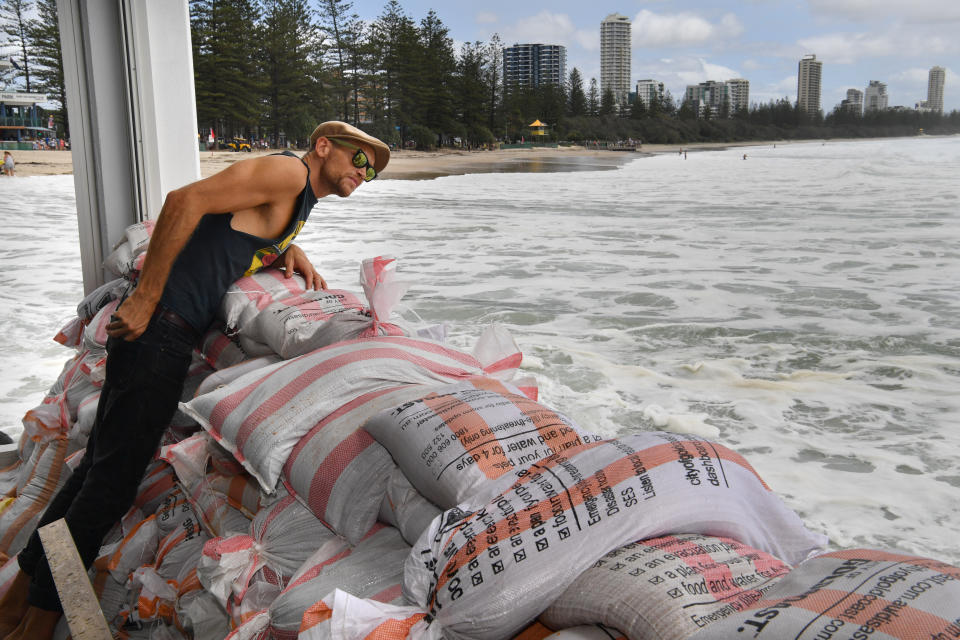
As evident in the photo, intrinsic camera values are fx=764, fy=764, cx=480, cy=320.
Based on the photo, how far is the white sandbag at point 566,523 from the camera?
821mm

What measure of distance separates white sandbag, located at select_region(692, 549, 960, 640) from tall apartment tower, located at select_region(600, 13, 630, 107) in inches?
1240

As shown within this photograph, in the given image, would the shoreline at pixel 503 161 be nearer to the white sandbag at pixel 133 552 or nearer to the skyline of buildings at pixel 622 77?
the skyline of buildings at pixel 622 77

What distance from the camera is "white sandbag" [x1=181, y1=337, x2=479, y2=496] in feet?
4.39

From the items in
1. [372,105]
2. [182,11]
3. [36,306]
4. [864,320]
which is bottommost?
[864,320]

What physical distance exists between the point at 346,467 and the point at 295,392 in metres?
0.24

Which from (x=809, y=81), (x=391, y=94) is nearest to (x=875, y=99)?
(x=809, y=81)

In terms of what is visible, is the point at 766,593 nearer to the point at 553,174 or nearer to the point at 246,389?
the point at 246,389

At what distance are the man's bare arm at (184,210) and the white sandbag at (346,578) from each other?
64cm

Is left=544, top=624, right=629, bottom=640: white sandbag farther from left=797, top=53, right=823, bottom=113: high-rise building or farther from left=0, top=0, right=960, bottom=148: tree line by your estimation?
left=797, top=53, right=823, bottom=113: high-rise building

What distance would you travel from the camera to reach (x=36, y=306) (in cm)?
597

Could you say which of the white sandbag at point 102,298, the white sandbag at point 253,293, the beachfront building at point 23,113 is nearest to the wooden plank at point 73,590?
the white sandbag at point 253,293

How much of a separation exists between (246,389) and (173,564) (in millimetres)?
378

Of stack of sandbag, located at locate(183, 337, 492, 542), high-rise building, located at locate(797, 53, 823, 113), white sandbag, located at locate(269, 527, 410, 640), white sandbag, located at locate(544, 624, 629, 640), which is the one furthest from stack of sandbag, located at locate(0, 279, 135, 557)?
high-rise building, located at locate(797, 53, 823, 113)

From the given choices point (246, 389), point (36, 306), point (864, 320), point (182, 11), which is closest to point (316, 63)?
point (36, 306)
